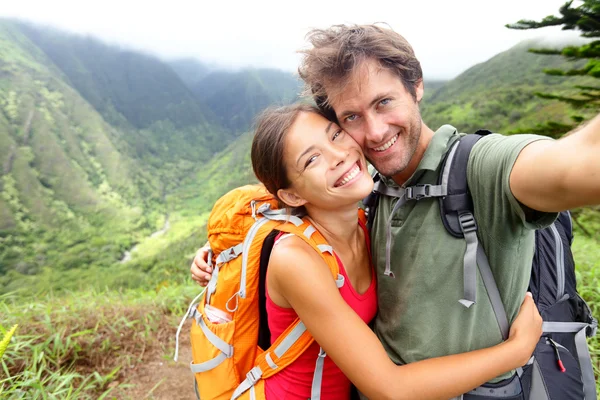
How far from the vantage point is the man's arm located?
110 centimetres

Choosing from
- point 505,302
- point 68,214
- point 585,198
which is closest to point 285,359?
point 505,302

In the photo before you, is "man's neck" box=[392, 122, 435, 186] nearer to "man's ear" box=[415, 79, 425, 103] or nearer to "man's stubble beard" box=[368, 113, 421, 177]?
"man's stubble beard" box=[368, 113, 421, 177]

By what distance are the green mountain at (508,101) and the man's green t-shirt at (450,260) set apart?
1241 inches

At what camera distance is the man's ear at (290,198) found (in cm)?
212

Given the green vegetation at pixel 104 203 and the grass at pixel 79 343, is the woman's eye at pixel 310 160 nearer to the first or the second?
the green vegetation at pixel 104 203

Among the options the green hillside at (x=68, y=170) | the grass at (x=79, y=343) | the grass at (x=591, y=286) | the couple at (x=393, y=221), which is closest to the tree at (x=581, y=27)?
the grass at (x=591, y=286)

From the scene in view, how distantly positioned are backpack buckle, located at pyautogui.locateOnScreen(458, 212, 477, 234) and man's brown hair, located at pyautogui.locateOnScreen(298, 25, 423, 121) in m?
0.84

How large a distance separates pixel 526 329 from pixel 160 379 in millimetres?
3508

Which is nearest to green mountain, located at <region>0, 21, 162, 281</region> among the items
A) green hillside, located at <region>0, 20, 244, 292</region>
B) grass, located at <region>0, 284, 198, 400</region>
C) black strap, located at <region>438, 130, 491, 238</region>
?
green hillside, located at <region>0, 20, 244, 292</region>

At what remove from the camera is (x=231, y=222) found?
220 cm

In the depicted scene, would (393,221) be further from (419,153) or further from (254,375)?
(254,375)

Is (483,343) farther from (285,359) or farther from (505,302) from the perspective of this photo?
(285,359)

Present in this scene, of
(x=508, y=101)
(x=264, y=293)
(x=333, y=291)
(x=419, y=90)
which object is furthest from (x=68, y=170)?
(x=333, y=291)

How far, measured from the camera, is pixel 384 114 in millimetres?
2025
